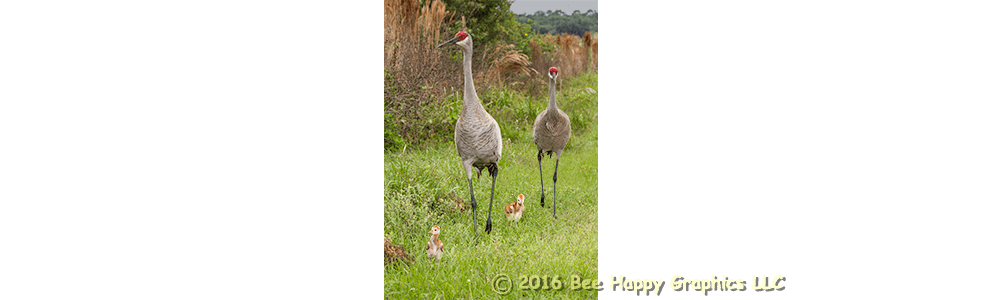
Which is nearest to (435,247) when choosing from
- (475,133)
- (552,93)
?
(475,133)

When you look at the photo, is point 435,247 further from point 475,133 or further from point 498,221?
point 498,221

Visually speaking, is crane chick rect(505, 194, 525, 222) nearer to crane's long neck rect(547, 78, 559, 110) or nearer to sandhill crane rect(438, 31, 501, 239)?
sandhill crane rect(438, 31, 501, 239)

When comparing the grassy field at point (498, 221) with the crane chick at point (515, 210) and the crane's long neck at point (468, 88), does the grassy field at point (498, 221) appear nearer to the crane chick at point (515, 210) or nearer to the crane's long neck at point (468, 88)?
the crane chick at point (515, 210)

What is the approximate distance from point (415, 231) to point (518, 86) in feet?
13.5

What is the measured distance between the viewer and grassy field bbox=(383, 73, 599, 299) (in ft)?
7.93

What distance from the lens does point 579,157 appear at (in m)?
4.49

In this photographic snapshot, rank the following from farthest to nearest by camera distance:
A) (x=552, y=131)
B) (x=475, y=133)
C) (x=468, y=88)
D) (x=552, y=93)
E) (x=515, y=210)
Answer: (x=552, y=131) < (x=515, y=210) < (x=552, y=93) < (x=475, y=133) < (x=468, y=88)

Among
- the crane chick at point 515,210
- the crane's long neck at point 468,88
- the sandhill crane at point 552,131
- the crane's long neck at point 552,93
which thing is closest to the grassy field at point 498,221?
the crane chick at point 515,210

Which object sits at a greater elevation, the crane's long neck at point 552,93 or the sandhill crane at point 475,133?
the crane's long neck at point 552,93

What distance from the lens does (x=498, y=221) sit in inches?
135

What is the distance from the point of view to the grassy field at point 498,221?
242 cm
